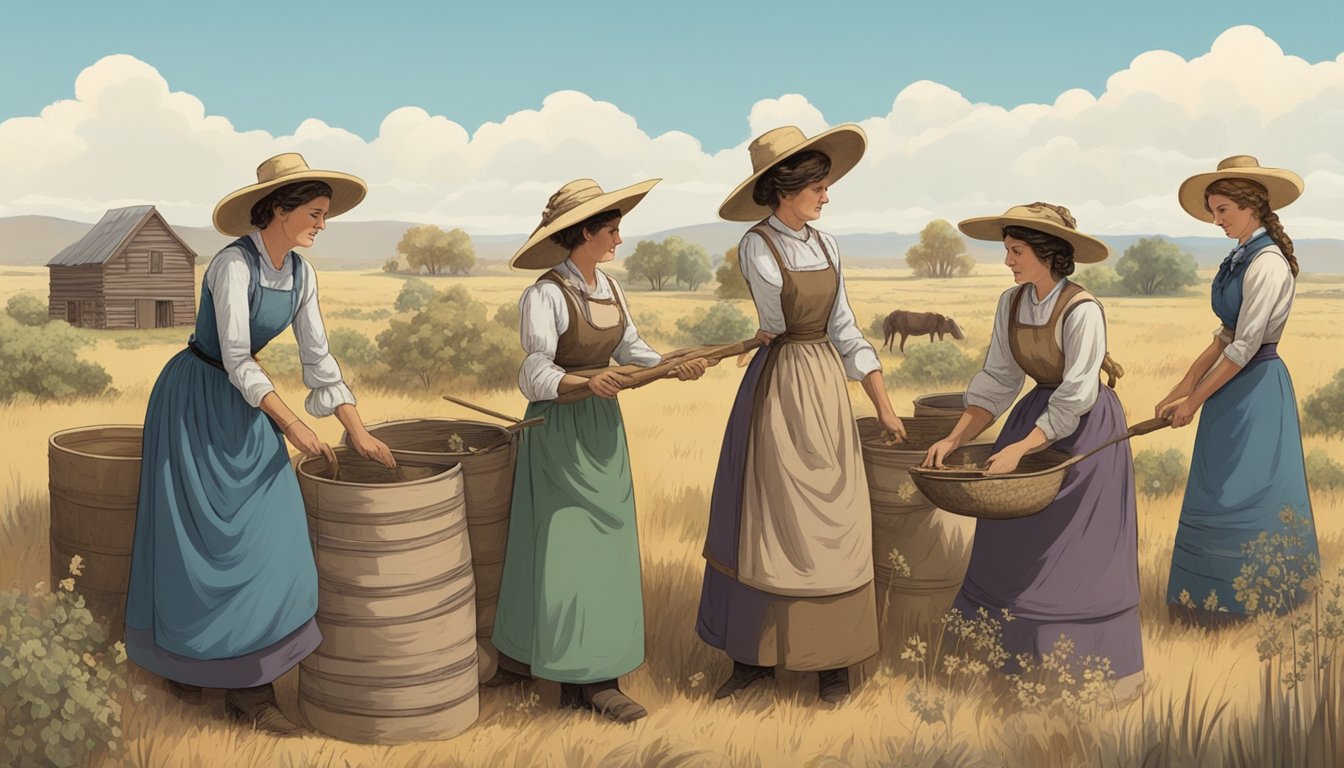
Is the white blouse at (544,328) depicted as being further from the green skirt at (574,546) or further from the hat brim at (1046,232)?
the hat brim at (1046,232)

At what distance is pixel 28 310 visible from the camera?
18.3 meters

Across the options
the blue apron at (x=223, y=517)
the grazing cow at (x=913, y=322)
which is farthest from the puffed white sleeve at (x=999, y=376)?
the grazing cow at (x=913, y=322)

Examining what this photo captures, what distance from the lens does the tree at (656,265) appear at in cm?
3647

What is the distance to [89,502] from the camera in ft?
15.6

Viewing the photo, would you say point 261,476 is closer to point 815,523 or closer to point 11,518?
point 815,523

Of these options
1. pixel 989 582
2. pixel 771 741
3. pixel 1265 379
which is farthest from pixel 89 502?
pixel 1265 379

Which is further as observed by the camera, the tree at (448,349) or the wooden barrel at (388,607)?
the tree at (448,349)

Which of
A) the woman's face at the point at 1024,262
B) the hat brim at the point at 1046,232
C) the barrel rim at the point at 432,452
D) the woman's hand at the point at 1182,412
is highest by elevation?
the hat brim at the point at 1046,232

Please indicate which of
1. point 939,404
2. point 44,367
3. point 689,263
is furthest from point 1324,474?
Answer: point 689,263

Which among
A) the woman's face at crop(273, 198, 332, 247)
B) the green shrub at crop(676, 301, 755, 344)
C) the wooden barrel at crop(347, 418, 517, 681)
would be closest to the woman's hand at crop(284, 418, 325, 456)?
the wooden barrel at crop(347, 418, 517, 681)

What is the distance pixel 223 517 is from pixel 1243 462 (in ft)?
14.9

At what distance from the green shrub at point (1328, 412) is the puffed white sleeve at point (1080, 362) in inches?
290

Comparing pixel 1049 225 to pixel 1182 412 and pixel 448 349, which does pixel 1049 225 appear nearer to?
pixel 1182 412

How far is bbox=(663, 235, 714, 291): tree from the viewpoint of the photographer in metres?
37.0
